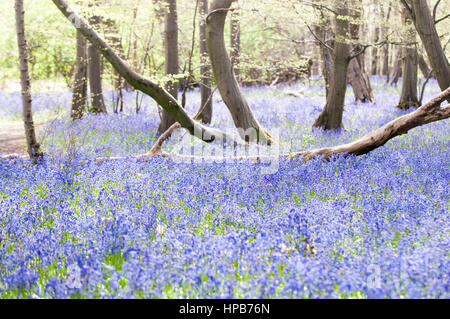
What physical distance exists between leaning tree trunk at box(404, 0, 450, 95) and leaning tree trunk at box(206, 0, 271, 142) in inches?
142

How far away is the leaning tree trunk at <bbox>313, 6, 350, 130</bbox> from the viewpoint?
10648 mm

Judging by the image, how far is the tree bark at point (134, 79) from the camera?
24.5 feet

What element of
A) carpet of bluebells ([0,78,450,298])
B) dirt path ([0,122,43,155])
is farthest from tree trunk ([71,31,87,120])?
carpet of bluebells ([0,78,450,298])

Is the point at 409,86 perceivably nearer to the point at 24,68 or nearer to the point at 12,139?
the point at 12,139

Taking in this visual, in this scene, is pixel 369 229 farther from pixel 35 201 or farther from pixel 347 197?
pixel 35 201

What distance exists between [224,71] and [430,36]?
4088mm

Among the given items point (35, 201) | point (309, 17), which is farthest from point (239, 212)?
point (309, 17)

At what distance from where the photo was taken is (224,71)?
923 centimetres

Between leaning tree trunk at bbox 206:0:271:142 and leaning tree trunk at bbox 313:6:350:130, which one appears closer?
leaning tree trunk at bbox 206:0:271:142

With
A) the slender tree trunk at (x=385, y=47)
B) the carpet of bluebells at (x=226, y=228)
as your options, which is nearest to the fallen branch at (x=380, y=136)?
the carpet of bluebells at (x=226, y=228)

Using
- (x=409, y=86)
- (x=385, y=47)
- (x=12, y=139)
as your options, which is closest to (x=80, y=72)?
(x=12, y=139)

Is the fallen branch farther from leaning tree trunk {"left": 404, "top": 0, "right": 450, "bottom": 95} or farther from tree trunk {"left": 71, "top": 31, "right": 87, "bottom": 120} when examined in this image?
tree trunk {"left": 71, "top": 31, "right": 87, "bottom": 120}

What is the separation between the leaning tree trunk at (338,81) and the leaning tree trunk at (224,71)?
214cm

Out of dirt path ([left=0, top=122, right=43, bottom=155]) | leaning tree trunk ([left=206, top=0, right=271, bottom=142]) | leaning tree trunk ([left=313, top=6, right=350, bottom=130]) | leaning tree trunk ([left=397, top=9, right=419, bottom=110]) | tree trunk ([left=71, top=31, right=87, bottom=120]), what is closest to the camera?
leaning tree trunk ([left=206, top=0, right=271, bottom=142])
